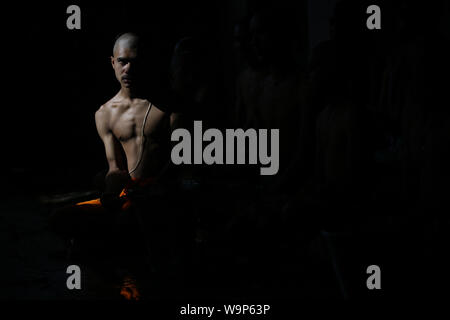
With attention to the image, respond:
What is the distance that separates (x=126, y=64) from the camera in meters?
3.82

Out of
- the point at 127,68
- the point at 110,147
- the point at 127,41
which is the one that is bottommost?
the point at 110,147

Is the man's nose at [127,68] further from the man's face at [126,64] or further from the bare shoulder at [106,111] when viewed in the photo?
the bare shoulder at [106,111]

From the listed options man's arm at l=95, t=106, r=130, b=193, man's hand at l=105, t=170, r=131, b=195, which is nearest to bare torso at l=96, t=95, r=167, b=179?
man's arm at l=95, t=106, r=130, b=193

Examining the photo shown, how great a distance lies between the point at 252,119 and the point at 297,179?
1.77 m

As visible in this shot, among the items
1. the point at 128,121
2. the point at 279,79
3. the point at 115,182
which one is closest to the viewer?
the point at 115,182

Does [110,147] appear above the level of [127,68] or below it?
below

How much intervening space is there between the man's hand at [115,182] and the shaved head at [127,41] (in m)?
0.72

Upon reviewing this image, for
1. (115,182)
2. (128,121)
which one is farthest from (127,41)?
(115,182)

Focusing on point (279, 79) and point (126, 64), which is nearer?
point (126, 64)

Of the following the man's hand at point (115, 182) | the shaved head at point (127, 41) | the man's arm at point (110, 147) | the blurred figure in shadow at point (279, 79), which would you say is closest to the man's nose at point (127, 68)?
the shaved head at point (127, 41)

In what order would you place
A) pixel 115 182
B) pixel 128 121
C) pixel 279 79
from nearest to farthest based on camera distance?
pixel 115 182 → pixel 128 121 → pixel 279 79

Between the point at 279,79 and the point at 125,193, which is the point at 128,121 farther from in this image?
the point at 279,79

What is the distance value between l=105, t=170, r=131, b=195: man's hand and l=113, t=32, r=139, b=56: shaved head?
0.72m

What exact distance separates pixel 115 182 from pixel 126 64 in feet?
2.26
